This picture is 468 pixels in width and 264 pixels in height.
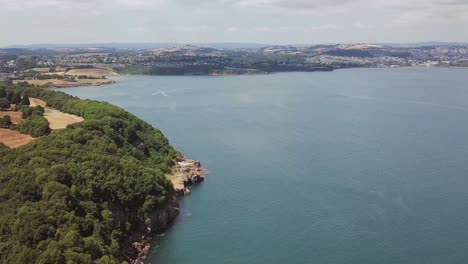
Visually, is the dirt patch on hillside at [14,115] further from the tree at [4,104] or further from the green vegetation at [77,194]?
the green vegetation at [77,194]

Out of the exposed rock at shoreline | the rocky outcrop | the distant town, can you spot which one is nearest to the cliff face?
the exposed rock at shoreline

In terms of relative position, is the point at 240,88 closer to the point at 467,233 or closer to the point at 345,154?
the point at 345,154

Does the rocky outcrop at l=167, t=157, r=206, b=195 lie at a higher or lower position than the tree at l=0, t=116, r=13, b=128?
lower

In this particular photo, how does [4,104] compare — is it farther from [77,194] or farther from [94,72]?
[94,72]

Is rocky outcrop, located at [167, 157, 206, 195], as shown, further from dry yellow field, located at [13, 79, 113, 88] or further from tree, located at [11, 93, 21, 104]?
dry yellow field, located at [13, 79, 113, 88]

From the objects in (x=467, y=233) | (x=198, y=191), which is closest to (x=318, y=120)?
(x=198, y=191)

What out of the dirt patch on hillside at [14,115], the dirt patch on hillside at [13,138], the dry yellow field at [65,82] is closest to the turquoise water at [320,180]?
the dirt patch on hillside at [13,138]

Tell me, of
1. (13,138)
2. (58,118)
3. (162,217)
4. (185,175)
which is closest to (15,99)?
(58,118)
